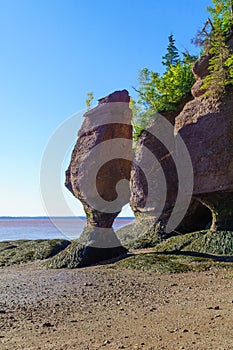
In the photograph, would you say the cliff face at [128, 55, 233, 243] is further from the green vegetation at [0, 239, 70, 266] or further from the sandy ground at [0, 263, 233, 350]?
the green vegetation at [0, 239, 70, 266]

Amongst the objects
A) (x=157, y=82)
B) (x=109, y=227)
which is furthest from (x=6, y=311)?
(x=157, y=82)

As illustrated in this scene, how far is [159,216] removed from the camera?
81.2 ft

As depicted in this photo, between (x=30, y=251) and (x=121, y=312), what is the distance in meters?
16.5

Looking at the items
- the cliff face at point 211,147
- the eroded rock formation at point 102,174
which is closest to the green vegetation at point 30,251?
the eroded rock formation at point 102,174

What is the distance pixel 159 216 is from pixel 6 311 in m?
16.4

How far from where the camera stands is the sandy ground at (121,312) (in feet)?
20.3

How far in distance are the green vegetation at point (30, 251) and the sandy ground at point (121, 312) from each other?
340 inches

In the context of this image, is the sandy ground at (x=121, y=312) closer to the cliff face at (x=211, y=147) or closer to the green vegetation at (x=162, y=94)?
the cliff face at (x=211, y=147)

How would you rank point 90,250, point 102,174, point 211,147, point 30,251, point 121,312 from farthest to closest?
point 30,251 < point 211,147 < point 102,174 < point 90,250 < point 121,312

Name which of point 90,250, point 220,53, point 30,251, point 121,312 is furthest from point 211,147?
point 121,312

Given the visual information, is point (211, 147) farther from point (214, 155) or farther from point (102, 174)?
point (102, 174)

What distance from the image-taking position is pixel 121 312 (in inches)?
328

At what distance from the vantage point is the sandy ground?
6.18 m

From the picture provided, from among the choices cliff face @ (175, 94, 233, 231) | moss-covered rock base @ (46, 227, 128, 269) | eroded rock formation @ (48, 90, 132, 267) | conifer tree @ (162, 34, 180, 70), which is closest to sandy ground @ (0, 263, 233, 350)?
moss-covered rock base @ (46, 227, 128, 269)
